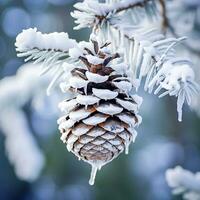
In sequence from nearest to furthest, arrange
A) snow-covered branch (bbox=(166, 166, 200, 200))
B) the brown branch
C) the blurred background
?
1. the brown branch
2. snow-covered branch (bbox=(166, 166, 200, 200))
3. the blurred background

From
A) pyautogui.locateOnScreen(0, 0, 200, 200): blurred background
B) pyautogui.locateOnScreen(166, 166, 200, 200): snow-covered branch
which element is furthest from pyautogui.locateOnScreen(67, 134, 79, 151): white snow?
pyautogui.locateOnScreen(0, 0, 200, 200): blurred background

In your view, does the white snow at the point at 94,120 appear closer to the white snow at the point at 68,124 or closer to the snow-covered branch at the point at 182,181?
the white snow at the point at 68,124

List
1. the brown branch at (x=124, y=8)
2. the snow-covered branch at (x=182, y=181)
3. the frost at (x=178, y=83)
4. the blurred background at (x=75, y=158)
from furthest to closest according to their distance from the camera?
the blurred background at (x=75, y=158), the snow-covered branch at (x=182, y=181), the brown branch at (x=124, y=8), the frost at (x=178, y=83)

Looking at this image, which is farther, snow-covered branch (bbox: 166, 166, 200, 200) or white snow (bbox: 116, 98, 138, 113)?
snow-covered branch (bbox: 166, 166, 200, 200)

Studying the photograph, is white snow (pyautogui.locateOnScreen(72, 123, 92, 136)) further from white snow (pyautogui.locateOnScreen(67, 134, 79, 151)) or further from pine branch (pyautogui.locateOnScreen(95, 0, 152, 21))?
pine branch (pyautogui.locateOnScreen(95, 0, 152, 21))

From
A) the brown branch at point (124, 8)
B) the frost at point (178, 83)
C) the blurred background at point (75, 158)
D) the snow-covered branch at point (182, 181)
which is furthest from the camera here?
the blurred background at point (75, 158)

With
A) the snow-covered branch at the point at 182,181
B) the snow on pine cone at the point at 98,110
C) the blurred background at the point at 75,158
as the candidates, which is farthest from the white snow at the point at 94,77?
the blurred background at the point at 75,158
